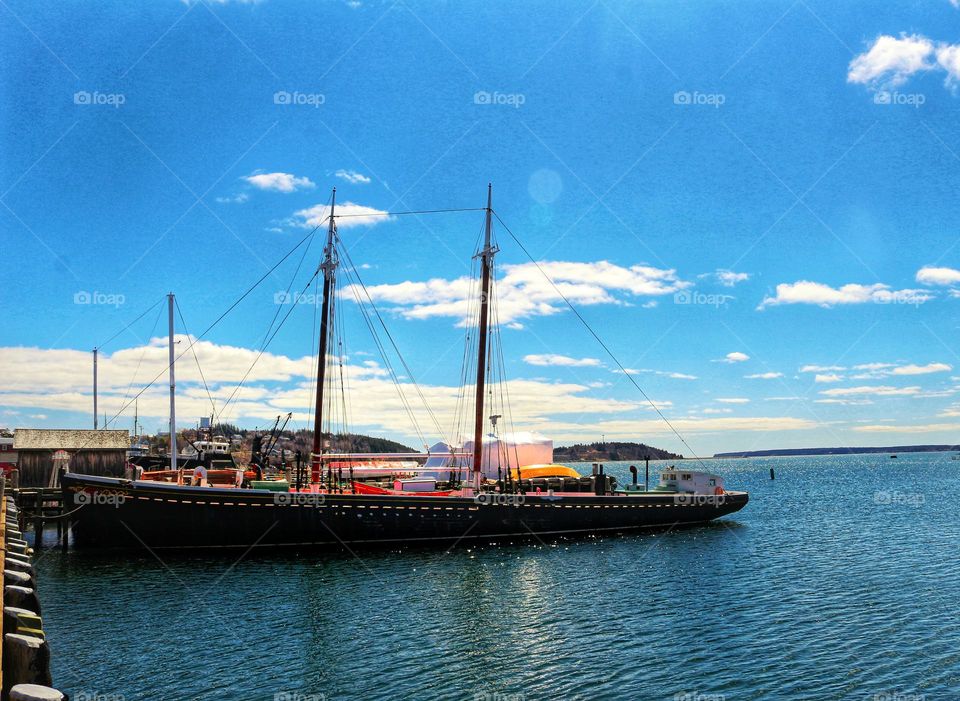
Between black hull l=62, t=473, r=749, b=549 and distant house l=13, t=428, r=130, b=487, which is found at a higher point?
distant house l=13, t=428, r=130, b=487

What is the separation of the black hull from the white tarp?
19024 millimetres

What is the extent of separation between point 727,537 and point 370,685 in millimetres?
37206

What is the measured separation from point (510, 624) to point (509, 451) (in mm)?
40286

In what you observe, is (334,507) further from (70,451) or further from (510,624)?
(70,451)

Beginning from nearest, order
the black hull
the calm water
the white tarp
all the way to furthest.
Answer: the calm water, the black hull, the white tarp

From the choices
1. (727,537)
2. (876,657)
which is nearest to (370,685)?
(876,657)

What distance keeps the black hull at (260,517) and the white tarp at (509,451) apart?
19.0 m

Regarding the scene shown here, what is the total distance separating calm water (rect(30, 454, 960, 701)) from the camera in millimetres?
19578

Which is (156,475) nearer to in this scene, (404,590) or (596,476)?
(404,590)

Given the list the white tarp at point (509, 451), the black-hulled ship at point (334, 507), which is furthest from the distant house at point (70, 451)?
the white tarp at point (509, 451)

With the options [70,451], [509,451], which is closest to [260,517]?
[70,451]

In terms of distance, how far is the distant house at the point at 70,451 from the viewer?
2096 inches

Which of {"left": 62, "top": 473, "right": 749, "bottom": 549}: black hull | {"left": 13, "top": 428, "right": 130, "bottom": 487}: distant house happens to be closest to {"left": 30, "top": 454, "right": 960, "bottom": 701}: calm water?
{"left": 62, "top": 473, "right": 749, "bottom": 549}: black hull

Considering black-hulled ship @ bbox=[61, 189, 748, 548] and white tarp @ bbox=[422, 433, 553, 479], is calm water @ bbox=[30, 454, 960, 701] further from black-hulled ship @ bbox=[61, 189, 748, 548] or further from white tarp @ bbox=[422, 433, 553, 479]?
white tarp @ bbox=[422, 433, 553, 479]
